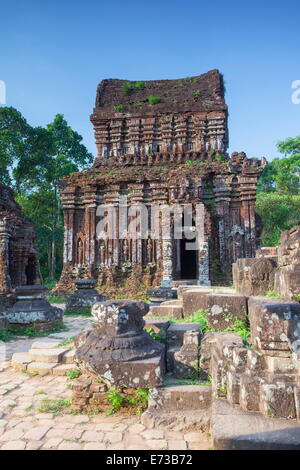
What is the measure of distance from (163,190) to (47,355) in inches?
405

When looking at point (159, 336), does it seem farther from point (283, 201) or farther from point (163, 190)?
point (283, 201)

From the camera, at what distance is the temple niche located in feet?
47.2

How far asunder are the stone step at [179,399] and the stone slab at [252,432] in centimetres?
47

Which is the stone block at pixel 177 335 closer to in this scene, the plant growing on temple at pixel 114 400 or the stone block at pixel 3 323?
the plant growing on temple at pixel 114 400

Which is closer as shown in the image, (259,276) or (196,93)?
(259,276)

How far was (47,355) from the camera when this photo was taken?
5.53m

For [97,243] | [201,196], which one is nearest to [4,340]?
A: [97,243]

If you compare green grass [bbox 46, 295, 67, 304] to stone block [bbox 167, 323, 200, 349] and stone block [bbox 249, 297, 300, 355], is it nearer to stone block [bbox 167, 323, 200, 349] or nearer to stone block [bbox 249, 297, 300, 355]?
stone block [bbox 167, 323, 200, 349]

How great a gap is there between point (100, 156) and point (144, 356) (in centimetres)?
1658

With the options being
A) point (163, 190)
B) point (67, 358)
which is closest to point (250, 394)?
point (67, 358)

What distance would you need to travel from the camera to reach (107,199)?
15.6 m

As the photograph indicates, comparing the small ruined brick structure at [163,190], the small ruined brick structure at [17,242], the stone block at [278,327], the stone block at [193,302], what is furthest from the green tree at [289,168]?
the stone block at [278,327]

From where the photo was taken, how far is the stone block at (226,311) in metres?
4.43
